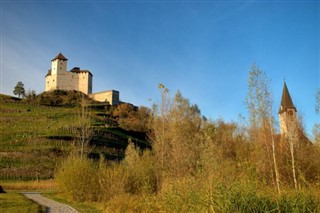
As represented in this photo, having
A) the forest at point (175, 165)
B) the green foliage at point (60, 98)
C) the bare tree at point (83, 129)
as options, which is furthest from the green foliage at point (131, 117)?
the forest at point (175, 165)

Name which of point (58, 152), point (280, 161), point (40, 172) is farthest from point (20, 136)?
point (280, 161)

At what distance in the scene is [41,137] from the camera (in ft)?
164

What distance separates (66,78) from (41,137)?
46413 mm

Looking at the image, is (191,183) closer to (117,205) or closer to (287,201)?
(287,201)

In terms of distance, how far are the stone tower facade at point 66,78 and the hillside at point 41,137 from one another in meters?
11.3

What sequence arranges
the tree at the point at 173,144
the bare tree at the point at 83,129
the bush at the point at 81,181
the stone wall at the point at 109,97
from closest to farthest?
the tree at the point at 173,144
the bush at the point at 81,181
the bare tree at the point at 83,129
the stone wall at the point at 109,97

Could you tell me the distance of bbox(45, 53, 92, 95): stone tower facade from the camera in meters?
92.9

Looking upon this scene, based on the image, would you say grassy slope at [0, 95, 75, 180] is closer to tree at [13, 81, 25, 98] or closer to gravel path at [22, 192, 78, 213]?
tree at [13, 81, 25, 98]

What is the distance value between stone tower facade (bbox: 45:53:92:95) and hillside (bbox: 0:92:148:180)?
11.3 meters

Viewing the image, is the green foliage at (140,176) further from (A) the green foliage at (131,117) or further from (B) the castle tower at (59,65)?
(B) the castle tower at (59,65)

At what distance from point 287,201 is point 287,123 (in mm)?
14393

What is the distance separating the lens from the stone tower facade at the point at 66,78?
92.9 m

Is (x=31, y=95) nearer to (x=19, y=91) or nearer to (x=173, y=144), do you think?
(x=19, y=91)

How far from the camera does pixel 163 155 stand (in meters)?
16.8
